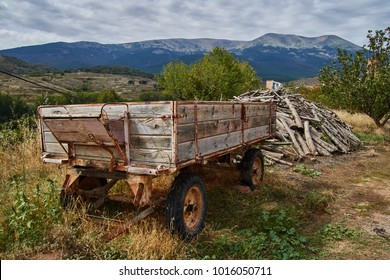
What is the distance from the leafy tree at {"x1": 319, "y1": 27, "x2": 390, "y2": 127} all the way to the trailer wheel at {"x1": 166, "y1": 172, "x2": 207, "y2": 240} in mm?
15270

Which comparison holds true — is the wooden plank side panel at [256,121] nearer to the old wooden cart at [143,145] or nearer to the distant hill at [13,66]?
the old wooden cart at [143,145]

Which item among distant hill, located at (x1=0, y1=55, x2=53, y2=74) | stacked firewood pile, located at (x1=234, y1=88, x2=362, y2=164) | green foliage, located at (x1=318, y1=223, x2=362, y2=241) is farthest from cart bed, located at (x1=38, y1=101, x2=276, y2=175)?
distant hill, located at (x1=0, y1=55, x2=53, y2=74)

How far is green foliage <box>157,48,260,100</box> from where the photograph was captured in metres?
34.5

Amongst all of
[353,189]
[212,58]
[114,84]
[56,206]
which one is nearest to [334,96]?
[353,189]

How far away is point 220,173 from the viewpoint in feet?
23.5

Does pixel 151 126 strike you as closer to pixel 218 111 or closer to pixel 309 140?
pixel 218 111

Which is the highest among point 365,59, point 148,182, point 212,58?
point 212,58

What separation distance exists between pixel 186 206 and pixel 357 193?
5.06 m

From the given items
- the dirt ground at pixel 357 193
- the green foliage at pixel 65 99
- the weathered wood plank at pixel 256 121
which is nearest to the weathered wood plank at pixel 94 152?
the weathered wood plank at pixel 256 121

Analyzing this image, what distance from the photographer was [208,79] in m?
35.7

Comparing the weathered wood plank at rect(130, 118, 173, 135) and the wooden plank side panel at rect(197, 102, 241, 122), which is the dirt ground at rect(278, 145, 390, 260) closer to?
the wooden plank side panel at rect(197, 102, 241, 122)

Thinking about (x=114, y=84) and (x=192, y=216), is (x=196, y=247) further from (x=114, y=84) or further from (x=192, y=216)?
(x=114, y=84)

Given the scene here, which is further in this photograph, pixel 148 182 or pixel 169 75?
pixel 169 75

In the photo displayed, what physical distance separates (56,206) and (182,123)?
2102 millimetres
